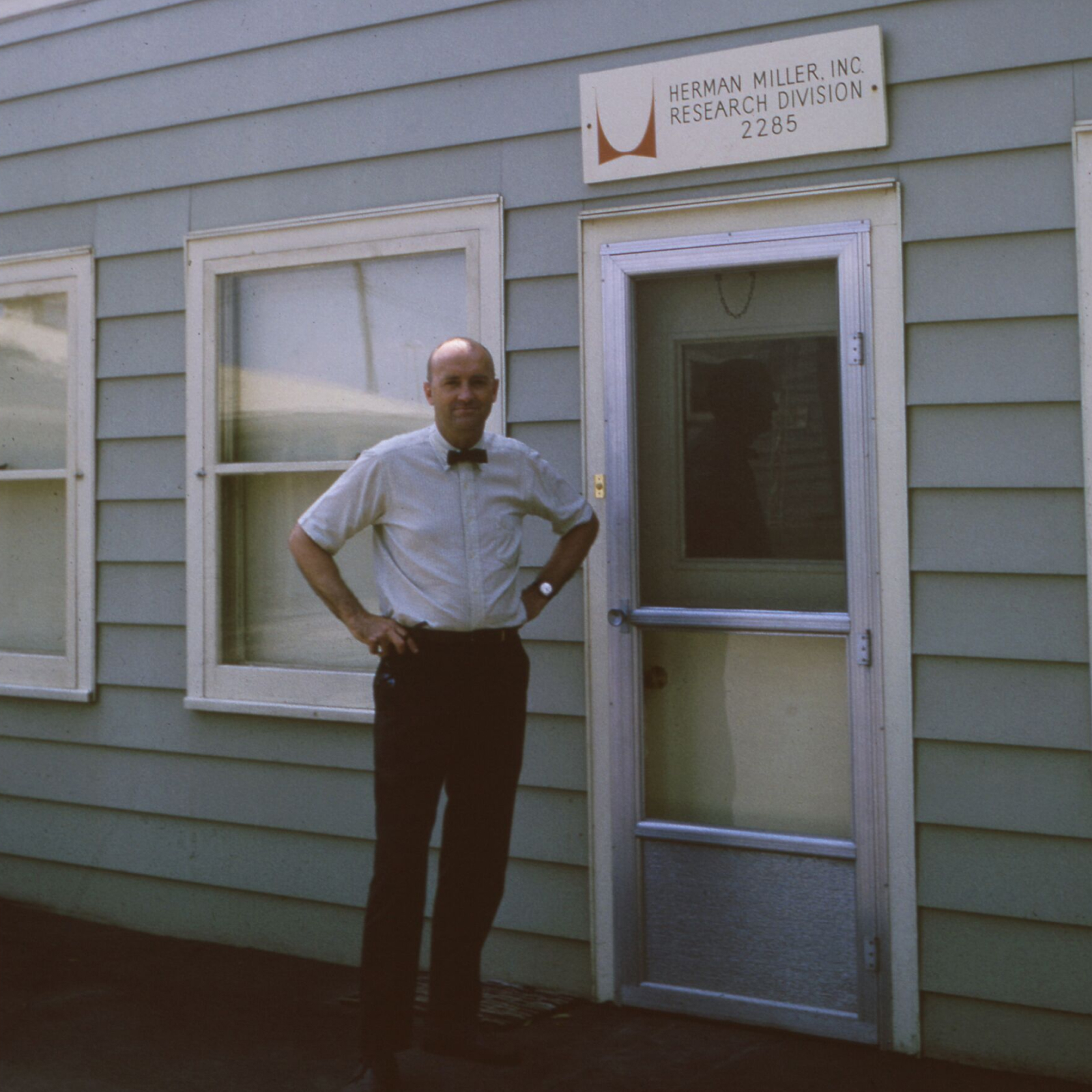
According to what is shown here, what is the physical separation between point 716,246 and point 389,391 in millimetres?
1226

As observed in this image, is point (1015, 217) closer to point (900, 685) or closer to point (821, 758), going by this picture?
point (900, 685)

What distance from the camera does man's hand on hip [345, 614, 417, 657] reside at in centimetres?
344

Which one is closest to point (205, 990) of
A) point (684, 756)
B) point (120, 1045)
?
point (120, 1045)

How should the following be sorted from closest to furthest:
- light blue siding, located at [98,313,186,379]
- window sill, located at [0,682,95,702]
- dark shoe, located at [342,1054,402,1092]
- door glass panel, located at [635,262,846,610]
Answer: dark shoe, located at [342,1054,402,1092] → door glass panel, located at [635,262,846,610] → light blue siding, located at [98,313,186,379] → window sill, located at [0,682,95,702]

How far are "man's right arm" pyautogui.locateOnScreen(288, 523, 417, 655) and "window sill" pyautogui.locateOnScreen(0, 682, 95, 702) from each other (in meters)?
1.81

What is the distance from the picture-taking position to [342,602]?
3547 mm

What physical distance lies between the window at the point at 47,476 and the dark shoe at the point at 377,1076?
2161mm

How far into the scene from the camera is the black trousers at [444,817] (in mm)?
3432

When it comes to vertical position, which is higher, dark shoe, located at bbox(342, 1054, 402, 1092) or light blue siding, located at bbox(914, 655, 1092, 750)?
light blue siding, located at bbox(914, 655, 1092, 750)

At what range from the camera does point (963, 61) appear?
3525 mm

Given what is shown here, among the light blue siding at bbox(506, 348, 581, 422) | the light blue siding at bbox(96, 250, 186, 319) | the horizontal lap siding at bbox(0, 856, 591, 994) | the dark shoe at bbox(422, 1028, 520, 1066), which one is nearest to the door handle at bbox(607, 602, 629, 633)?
the light blue siding at bbox(506, 348, 581, 422)

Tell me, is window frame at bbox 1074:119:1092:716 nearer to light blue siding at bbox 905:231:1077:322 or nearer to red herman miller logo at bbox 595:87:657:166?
light blue siding at bbox 905:231:1077:322

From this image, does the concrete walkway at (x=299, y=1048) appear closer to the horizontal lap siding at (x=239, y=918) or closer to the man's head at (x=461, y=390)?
the horizontal lap siding at (x=239, y=918)

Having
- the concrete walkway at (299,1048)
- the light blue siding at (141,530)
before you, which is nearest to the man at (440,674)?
the concrete walkway at (299,1048)
